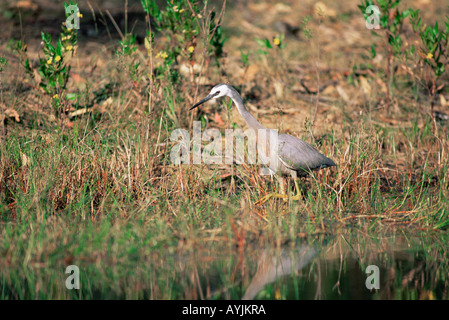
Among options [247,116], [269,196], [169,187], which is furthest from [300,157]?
[169,187]

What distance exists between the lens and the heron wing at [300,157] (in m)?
5.77

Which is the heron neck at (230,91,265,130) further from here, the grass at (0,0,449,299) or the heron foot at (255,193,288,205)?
the heron foot at (255,193,288,205)

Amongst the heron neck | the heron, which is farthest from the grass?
the heron neck

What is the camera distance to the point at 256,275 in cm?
412

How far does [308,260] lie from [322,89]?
184 inches

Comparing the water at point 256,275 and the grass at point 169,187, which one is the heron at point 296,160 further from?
the water at point 256,275

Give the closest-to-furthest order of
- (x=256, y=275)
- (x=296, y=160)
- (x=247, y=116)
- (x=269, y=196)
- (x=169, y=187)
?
(x=256, y=275) < (x=269, y=196) < (x=296, y=160) < (x=169, y=187) < (x=247, y=116)

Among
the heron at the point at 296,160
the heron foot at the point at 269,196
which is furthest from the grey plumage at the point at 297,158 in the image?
the heron foot at the point at 269,196

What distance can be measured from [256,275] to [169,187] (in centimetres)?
206

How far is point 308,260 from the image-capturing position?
4445 millimetres

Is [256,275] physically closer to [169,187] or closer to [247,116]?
[169,187]

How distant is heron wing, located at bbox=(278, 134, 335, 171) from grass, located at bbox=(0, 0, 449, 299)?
18 cm
